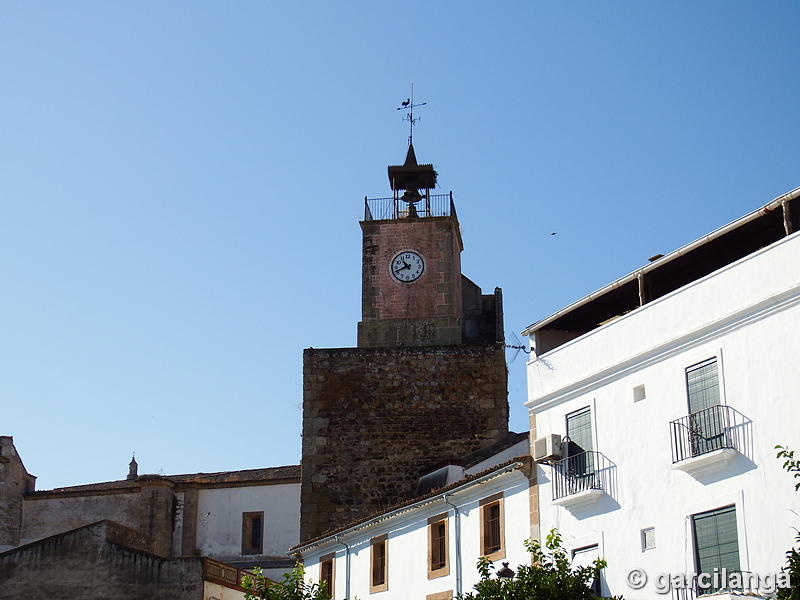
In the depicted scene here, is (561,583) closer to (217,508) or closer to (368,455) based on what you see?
(368,455)

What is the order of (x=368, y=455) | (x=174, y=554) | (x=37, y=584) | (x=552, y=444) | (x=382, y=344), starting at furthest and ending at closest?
(x=174, y=554) < (x=382, y=344) < (x=368, y=455) < (x=37, y=584) < (x=552, y=444)

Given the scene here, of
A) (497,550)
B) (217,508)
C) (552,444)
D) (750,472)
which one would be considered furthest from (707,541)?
(217,508)

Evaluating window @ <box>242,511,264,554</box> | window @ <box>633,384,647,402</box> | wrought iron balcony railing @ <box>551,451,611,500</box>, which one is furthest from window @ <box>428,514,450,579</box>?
window @ <box>242,511,264,554</box>

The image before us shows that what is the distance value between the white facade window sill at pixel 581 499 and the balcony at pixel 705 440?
5.79 feet

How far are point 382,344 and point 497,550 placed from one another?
14.0 m

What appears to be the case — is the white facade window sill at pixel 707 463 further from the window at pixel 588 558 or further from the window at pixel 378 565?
the window at pixel 378 565

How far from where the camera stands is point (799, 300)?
16734 mm

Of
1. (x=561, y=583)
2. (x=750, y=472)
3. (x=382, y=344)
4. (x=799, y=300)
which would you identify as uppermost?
(x=382, y=344)

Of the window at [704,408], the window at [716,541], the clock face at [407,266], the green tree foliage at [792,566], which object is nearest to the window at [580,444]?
the window at [704,408]

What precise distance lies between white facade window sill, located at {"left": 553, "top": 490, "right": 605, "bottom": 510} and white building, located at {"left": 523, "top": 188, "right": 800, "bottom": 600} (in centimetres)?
3

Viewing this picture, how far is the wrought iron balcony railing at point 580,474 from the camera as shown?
63.7ft

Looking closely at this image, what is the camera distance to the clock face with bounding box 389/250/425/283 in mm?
35656

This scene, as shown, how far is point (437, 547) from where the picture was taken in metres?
23.2

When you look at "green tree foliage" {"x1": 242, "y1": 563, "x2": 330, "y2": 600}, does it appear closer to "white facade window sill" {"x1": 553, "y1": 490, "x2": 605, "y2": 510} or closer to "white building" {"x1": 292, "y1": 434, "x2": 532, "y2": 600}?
"white building" {"x1": 292, "y1": 434, "x2": 532, "y2": 600}
